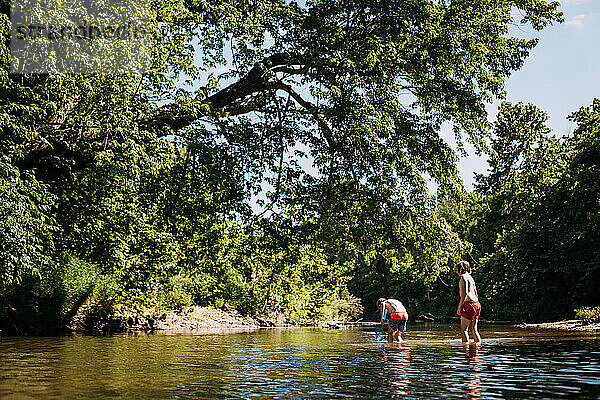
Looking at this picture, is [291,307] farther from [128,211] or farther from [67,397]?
[67,397]

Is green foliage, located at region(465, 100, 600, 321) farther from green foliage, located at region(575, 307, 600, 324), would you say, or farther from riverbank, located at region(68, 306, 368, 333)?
riverbank, located at region(68, 306, 368, 333)

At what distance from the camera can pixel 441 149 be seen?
20.6 meters

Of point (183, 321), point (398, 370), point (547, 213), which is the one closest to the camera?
point (398, 370)

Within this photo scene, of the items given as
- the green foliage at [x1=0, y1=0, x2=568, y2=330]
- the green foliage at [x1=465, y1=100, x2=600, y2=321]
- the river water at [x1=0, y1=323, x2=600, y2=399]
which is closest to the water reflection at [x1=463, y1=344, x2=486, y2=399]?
the river water at [x1=0, y1=323, x2=600, y2=399]

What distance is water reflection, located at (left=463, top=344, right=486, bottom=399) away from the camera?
21.0 feet

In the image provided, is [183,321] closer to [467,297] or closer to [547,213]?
[467,297]

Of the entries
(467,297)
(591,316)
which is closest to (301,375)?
(467,297)

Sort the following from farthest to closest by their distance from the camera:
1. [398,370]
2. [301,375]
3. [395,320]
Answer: [395,320]
[398,370]
[301,375]

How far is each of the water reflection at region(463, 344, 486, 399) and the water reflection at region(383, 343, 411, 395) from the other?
73cm

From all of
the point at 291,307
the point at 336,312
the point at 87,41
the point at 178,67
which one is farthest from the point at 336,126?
the point at 336,312

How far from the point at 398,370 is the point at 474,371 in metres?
1.09

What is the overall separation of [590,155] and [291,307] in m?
20.2

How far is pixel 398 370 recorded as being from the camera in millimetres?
8688

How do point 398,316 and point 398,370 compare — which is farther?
point 398,316
